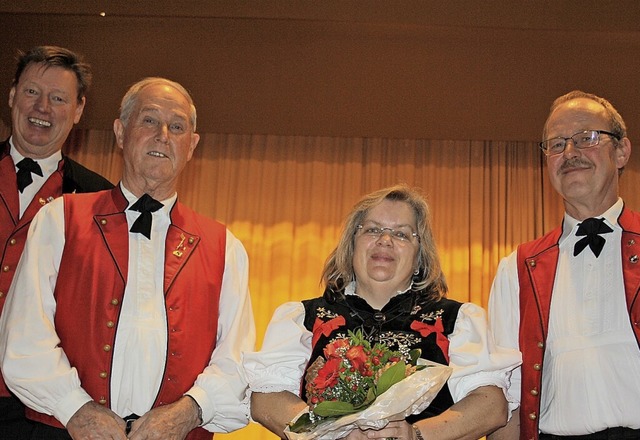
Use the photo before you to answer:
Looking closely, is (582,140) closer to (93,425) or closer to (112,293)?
(112,293)

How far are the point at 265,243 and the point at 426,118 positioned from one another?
5.86 feet

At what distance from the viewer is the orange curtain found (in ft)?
24.4

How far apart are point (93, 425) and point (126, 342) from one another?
0.32m

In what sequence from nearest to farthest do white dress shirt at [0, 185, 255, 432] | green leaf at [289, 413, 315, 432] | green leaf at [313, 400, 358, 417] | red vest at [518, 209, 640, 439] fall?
green leaf at [313, 400, 358, 417]
green leaf at [289, 413, 315, 432]
white dress shirt at [0, 185, 255, 432]
red vest at [518, 209, 640, 439]

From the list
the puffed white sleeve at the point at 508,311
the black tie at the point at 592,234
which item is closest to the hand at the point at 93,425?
the puffed white sleeve at the point at 508,311

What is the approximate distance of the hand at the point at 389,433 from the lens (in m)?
2.44

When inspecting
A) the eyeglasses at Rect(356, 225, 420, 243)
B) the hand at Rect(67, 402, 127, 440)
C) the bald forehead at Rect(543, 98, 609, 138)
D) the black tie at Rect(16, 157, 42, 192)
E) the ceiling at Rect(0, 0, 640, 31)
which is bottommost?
the hand at Rect(67, 402, 127, 440)

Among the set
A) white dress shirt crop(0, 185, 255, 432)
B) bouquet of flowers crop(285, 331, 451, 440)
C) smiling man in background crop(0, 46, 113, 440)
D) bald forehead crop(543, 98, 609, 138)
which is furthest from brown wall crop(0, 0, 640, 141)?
bouquet of flowers crop(285, 331, 451, 440)

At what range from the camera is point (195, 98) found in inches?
273

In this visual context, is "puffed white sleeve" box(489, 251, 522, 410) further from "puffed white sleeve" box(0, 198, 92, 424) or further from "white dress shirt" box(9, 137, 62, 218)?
"white dress shirt" box(9, 137, 62, 218)

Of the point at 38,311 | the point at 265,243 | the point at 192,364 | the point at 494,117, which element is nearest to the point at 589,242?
the point at 192,364

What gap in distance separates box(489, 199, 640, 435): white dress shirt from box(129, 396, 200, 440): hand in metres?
1.16

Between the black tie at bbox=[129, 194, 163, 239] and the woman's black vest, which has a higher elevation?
the black tie at bbox=[129, 194, 163, 239]

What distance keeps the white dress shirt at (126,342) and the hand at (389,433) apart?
21.3 inches
